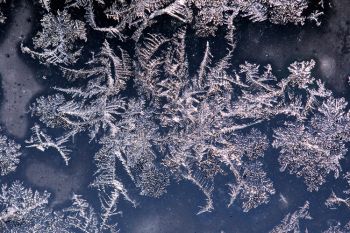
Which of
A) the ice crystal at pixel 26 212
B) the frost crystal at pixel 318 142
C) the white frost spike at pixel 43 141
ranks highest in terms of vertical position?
the frost crystal at pixel 318 142

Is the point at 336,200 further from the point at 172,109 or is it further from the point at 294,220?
the point at 172,109

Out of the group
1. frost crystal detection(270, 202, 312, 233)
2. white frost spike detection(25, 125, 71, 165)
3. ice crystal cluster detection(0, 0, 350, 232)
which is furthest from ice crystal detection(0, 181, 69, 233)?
frost crystal detection(270, 202, 312, 233)

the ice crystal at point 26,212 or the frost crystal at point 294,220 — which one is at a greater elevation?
the frost crystal at point 294,220

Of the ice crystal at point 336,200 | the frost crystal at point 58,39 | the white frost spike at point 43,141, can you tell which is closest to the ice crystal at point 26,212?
the white frost spike at point 43,141

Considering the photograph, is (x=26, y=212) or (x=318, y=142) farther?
(x=26, y=212)

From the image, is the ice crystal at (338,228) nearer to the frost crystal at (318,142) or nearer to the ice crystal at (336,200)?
the ice crystal at (336,200)

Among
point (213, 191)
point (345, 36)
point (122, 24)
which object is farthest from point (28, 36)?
point (345, 36)

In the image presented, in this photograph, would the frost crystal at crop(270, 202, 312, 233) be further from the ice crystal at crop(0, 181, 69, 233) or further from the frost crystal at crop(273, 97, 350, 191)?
the ice crystal at crop(0, 181, 69, 233)

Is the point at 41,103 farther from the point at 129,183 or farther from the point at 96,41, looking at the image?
the point at 129,183

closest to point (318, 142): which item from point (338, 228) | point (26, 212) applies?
point (338, 228)
